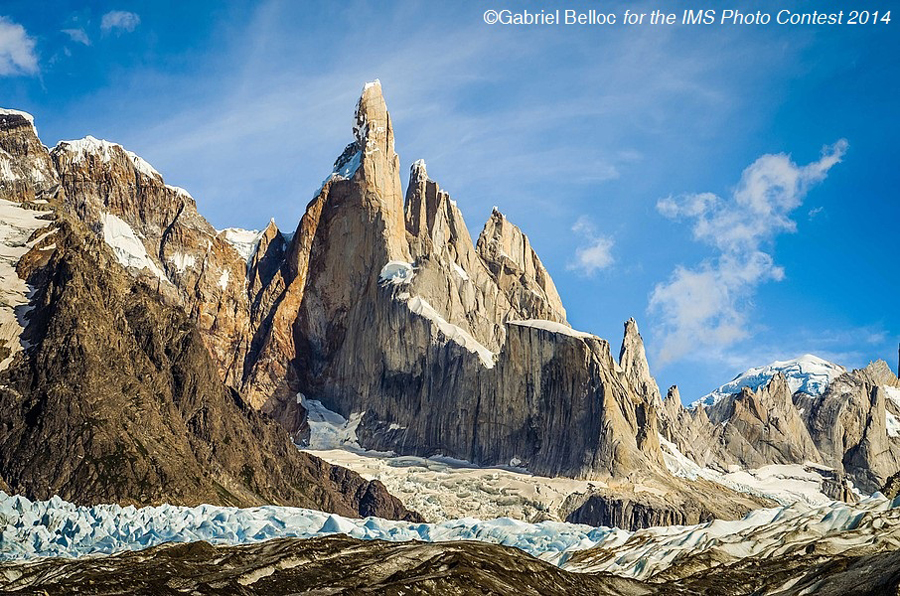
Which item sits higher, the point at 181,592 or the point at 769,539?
the point at 769,539

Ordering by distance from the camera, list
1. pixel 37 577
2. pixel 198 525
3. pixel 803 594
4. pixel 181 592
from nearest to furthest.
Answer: pixel 803 594 < pixel 181 592 < pixel 37 577 < pixel 198 525

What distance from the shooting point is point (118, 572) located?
123 metres

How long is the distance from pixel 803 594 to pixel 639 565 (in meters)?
44.6

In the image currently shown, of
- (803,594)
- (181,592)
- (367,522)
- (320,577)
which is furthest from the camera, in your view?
(367,522)

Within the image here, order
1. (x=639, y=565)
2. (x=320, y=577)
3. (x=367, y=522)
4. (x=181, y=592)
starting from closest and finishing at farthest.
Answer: (x=181, y=592) → (x=320, y=577) → (x=639, y=565) → (x=367, y=522)

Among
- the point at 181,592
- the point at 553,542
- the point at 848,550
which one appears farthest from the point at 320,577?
the point at 553,542

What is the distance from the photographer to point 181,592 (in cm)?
11125

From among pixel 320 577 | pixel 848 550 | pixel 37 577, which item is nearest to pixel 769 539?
pixel 848 550

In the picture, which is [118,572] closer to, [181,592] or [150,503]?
[181,592]

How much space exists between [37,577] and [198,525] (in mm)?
50849

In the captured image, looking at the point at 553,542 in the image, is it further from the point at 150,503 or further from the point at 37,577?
the point at 37,577

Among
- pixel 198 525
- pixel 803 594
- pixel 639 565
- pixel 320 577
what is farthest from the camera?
pixel 198 525

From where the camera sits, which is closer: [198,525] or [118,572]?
[118,572]

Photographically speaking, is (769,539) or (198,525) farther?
(198,525)
